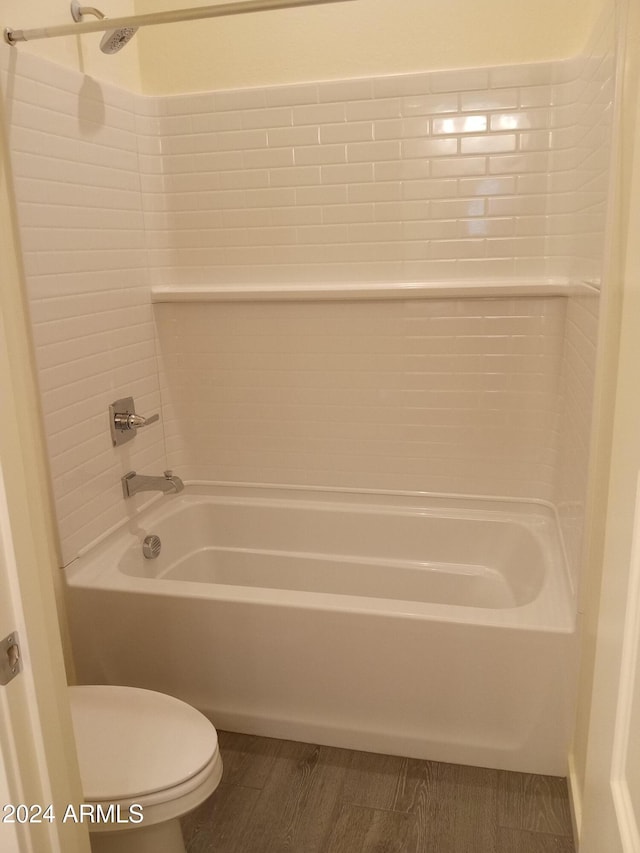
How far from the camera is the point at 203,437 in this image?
280 cm

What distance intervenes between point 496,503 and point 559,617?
735mm

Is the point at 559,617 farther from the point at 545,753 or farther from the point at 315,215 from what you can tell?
the point at 315,215

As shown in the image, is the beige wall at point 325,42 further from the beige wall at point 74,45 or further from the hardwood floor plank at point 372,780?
the hardwood floor plank at point 372,780

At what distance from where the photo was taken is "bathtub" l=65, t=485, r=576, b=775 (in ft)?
6.17

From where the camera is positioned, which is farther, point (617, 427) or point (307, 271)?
point (307, 271)

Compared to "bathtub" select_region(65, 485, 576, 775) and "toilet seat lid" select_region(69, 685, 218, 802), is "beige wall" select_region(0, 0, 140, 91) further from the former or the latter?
"toilet seat lid" select_region(69, 685, 218, 802)

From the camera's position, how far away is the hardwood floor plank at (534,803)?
5.78 ft

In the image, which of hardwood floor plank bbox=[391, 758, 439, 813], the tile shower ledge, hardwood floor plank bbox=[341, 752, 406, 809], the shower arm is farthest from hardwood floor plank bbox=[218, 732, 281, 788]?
the shower arm

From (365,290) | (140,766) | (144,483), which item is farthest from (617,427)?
(144,483)

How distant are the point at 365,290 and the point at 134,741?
1.61 metres

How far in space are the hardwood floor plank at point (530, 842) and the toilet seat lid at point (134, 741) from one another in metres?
0.81

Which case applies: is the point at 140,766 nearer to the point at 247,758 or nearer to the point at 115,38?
the point at 247,758

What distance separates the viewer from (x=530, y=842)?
1716mm

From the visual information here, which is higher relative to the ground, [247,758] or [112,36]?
[112,36]
